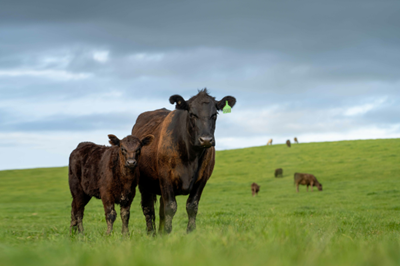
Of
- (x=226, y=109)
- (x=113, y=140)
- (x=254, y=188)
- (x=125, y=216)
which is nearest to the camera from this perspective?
(x=226, y=109)

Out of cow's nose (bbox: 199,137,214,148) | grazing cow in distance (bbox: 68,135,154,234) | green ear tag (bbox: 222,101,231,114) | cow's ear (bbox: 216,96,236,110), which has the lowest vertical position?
grazing cow in distance (bbox: 68,135,154,234)

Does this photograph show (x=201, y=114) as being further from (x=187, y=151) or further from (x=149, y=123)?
(x=149, y=123)

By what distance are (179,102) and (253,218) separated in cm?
656

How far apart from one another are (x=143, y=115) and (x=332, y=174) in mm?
36115

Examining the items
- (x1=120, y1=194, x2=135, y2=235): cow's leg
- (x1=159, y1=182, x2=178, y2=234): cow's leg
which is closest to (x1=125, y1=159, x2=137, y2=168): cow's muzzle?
(x1=120, y1=194, x2=135, y2=235): cow's leg

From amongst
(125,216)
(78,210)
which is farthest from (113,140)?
(78,210)

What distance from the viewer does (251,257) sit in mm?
2930

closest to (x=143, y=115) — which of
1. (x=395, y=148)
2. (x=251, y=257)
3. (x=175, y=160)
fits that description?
(x=175, y=160)

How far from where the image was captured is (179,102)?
7.38 m

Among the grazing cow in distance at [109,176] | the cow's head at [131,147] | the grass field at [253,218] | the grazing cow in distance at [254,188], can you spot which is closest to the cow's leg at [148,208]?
the grass field at [253,218]

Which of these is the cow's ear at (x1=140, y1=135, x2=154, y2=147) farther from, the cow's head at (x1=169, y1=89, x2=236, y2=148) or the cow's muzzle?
the cow's head at (x1=169, y1=89, x2=236, y2=148)

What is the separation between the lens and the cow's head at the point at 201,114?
267 inches

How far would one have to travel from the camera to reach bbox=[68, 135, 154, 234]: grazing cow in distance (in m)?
8.34

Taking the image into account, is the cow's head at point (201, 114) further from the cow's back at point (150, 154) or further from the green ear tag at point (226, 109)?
the cow's back at point (150, 154)
